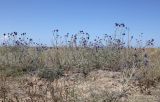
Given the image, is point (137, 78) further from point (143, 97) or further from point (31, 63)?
point (31, 63)

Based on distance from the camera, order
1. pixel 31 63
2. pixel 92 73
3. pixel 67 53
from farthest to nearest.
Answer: pixel 67 53, pixel 31 63, pixel 92 73

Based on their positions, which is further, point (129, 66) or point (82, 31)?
point (82, 31)

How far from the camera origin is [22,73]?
956 centimetres

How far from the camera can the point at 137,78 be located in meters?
8.76

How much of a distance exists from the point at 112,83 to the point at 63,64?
2586mm

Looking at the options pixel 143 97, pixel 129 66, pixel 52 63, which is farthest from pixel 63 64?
pixel 143 97

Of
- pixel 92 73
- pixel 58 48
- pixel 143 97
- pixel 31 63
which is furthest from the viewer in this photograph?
pixel 58 48

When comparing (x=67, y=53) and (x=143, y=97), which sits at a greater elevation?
(x=67, y=53)

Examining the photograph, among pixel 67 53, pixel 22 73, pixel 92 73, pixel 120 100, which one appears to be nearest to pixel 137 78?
pixel 92 73

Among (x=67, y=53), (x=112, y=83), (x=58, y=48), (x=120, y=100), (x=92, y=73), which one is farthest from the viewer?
(x=58, y=48)

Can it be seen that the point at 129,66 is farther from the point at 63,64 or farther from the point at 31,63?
the point at 31,63

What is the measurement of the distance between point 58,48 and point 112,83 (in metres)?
4.92

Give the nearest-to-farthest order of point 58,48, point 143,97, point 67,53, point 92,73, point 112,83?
point 143,97 → point 112,83 → point 92,73 → point 67,53 → point 58,48

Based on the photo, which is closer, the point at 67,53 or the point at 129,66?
the point at 129,66
